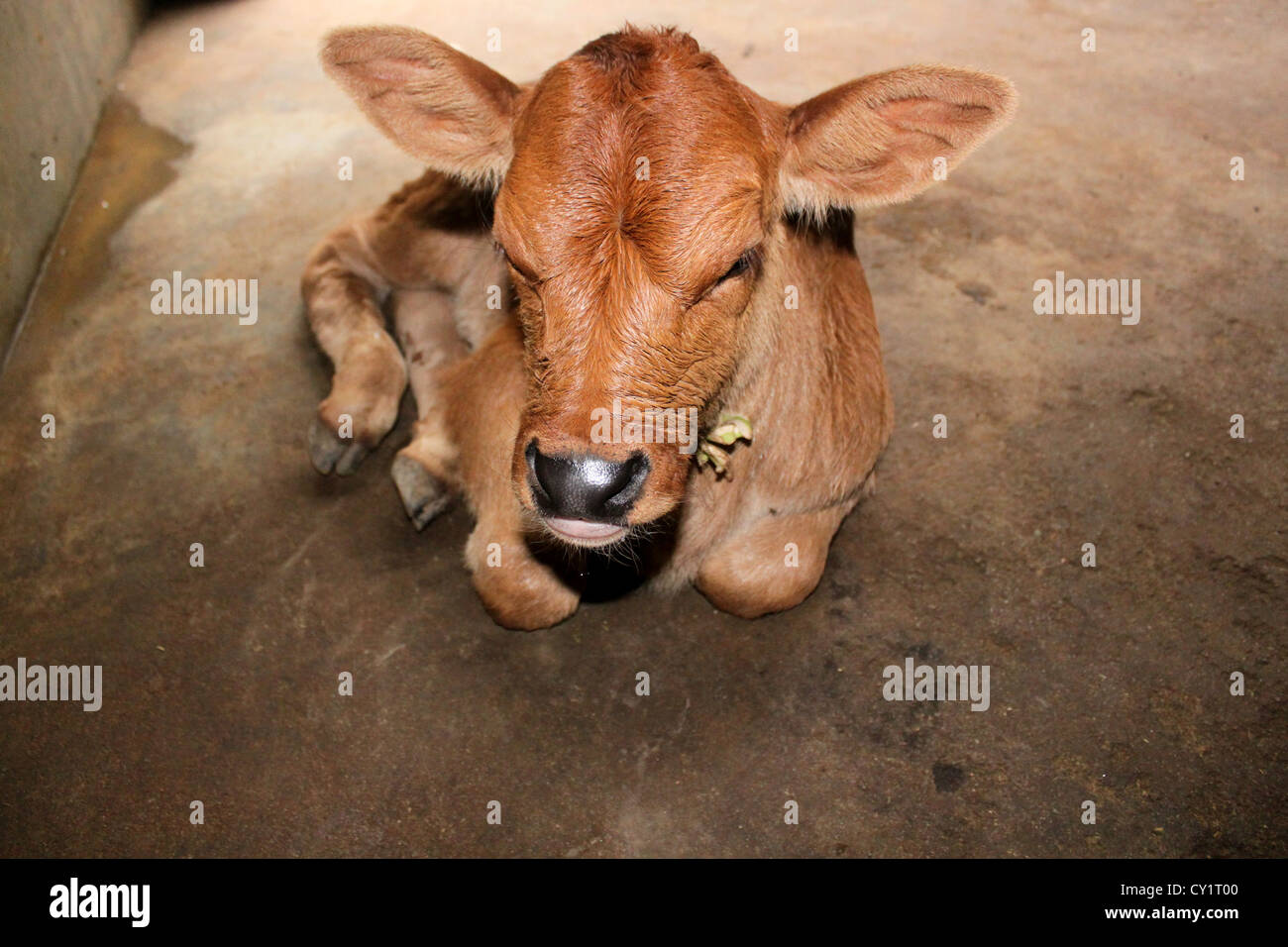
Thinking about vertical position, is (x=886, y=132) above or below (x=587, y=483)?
above

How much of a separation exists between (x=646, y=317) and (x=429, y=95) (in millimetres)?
1452

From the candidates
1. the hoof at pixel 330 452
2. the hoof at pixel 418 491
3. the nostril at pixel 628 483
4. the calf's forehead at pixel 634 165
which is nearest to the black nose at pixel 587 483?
the nostril at pixel 628 483

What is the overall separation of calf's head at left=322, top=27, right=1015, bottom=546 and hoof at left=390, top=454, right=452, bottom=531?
144 centimetres

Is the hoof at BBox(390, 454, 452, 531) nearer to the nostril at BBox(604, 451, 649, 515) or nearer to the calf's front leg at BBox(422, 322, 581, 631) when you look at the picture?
the calf's front leg at BBox(422, 322, 581, 631)

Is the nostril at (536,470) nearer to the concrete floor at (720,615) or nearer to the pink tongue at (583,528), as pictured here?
the pink tongue at (583,528)

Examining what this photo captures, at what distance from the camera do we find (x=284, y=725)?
155 inches

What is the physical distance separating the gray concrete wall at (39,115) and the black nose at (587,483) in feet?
13.9

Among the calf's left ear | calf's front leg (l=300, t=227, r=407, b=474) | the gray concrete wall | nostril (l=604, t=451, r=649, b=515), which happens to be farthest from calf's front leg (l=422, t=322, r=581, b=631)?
the gray concrete wall

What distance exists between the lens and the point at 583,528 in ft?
10.0

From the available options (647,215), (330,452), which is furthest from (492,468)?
(647,215)

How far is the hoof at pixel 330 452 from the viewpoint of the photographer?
4.90m

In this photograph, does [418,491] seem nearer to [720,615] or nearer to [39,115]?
[720,615]

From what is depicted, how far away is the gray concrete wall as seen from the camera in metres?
5.92
